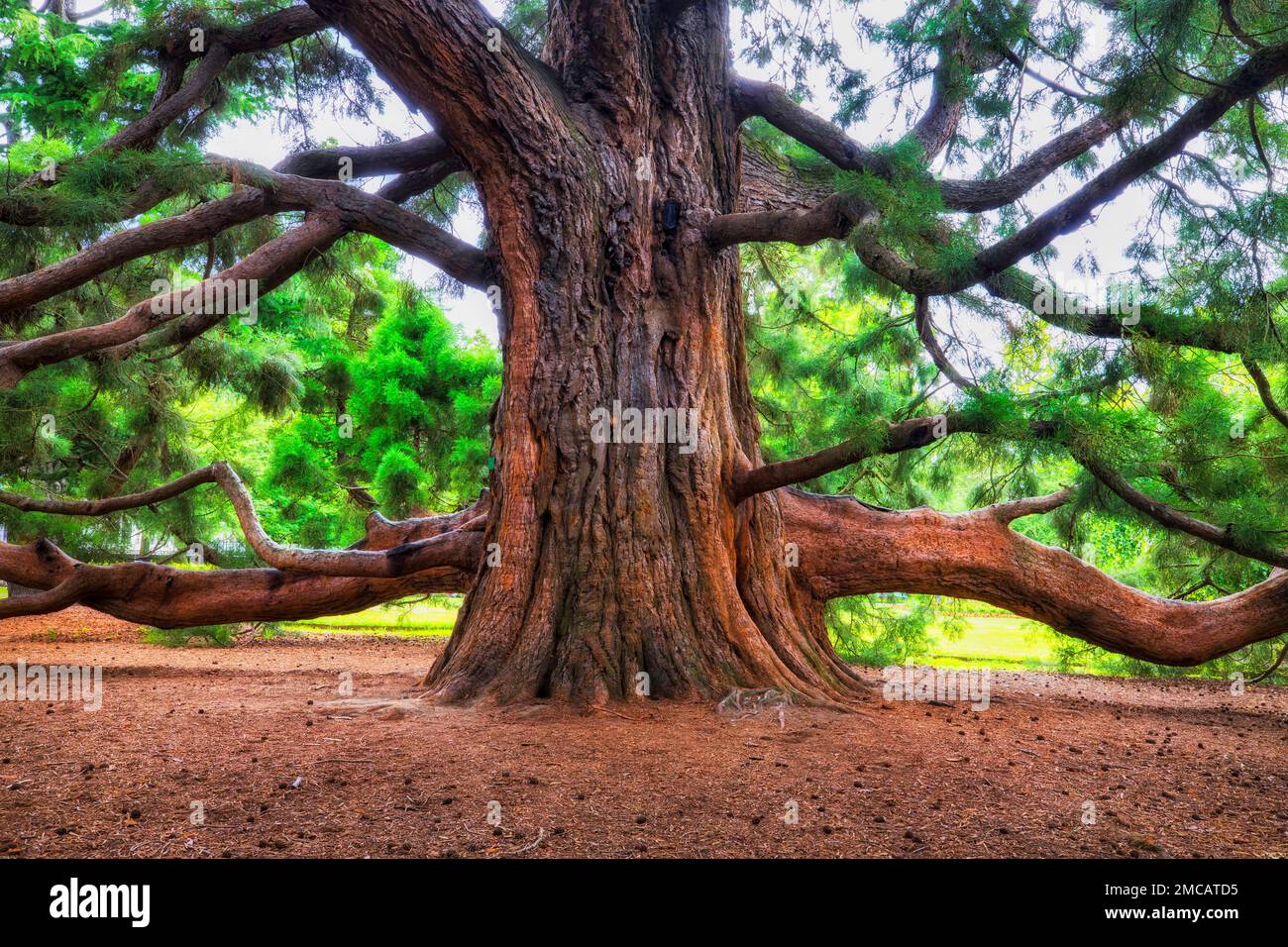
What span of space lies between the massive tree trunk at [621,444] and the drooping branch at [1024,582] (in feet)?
1.66

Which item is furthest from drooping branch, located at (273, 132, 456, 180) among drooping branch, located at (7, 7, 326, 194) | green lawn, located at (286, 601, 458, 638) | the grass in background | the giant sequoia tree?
green lawn, located at (286, 601, 458, 638)

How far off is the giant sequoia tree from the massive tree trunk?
0.02 m

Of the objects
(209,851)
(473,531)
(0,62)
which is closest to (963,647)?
(473,531)

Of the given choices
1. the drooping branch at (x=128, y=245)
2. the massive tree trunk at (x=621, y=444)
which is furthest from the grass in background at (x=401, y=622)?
the drooping branch at (x=128, y=245)

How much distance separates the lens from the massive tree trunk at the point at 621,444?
4488 millimetres

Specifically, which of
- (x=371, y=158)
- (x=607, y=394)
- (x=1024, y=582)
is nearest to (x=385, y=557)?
(x=607, y=394)

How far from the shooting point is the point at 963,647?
1416 cm

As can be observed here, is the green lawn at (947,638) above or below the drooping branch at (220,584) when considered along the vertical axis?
below

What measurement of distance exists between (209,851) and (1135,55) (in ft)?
13.5

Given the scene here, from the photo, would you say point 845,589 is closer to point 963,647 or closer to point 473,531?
point 473,531

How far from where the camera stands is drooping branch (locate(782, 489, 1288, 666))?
5938 mm

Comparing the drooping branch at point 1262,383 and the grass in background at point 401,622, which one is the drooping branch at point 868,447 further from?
the grass in background at point 401,622

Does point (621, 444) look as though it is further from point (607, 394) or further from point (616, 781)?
point (616, 781)

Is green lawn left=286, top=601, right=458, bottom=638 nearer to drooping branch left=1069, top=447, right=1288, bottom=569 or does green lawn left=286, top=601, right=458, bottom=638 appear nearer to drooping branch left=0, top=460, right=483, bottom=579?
drooping branch left=0, top=460, right=483, bottom=579
